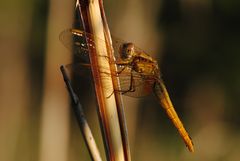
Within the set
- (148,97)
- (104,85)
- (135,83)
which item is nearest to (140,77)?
(135,83)

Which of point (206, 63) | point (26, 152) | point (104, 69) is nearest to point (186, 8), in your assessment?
point (206, 63)

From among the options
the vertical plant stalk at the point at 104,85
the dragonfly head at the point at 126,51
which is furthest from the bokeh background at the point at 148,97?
the vertical plant stalk at the point at 104,85

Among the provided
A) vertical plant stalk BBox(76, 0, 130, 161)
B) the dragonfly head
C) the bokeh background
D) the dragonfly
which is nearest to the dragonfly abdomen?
the dragonfly

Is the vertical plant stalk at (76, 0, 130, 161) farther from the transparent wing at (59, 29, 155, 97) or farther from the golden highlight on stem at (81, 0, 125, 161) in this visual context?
the transparent wing at (59, 29, 155, 97)

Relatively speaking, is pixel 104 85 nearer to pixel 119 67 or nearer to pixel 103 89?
pixel 103 89

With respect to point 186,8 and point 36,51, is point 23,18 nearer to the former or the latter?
point 36,51
